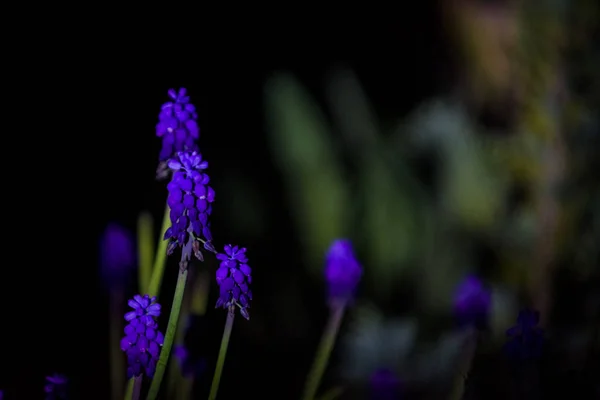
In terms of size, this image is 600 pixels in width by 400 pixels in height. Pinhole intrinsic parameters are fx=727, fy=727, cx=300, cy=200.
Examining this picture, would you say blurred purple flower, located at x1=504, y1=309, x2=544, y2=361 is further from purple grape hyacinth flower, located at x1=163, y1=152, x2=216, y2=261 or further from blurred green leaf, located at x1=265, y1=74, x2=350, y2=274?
blurred green leaf, located at x1=265, y1=74, x2=350, y2=274

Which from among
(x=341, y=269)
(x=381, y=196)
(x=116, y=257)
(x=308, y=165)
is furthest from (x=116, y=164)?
(x=341, y=269)

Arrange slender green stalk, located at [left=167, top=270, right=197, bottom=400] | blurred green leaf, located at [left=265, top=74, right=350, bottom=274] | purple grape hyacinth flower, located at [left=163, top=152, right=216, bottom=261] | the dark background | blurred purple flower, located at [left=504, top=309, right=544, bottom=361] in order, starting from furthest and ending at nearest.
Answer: blurred green leaf, located at [left=265, top=74, right=350, bottom=274] → the dark background → slender green stalk, located at [left=167, top=270, right=197, bottom=400] → blurred purple flower, located at [left=504, top=309, right=544, bottom=361] → purple grape hyacinth flower, located at [left=163, top=152, right=216, bottom=261]

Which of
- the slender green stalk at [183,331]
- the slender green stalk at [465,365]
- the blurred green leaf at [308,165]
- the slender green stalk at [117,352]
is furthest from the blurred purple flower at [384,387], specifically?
the blurred green leaf at [308,165]

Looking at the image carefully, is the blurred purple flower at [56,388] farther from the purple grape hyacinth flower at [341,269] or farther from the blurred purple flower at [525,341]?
the blurred purple flower at [525,341]

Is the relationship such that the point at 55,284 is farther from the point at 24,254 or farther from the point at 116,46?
the point at 116,46

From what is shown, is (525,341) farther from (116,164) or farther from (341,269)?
(116,164)

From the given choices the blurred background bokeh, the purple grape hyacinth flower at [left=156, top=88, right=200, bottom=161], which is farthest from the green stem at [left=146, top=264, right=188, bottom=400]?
the blurred background bokeh

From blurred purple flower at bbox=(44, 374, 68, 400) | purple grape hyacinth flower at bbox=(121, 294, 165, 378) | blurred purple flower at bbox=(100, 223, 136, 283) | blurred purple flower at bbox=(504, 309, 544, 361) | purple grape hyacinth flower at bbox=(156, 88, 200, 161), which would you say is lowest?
blurred purple flower at bbox=(44, 374, 68, 400)
